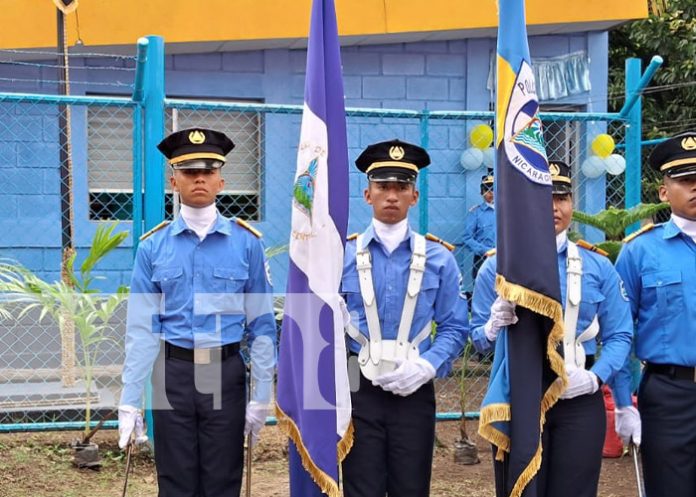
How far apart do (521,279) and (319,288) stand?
87 centimetres

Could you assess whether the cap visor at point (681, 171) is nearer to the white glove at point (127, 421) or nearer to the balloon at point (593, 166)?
the white glove at point (127, 421)

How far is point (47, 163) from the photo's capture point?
9227 millimetres

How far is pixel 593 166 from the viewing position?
891 centimetres

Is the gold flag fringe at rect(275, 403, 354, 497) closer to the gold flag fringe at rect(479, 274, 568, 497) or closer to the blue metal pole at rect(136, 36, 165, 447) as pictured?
the gold flag fringe at rect(479, 274, 568, 497)

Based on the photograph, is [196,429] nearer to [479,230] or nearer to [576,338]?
[576,338]

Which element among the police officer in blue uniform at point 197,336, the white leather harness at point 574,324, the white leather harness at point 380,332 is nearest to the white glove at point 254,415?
the police officer in blue uniform at point 197,336

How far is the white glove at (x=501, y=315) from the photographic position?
4.20 m

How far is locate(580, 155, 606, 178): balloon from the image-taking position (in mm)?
8875

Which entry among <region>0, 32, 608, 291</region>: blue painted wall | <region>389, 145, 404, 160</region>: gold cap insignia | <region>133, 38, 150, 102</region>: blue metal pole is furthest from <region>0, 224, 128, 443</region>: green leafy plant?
<region>389, 145, 404, 160</region>: gold cap insignia

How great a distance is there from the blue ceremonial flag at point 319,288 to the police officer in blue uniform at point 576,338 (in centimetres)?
71

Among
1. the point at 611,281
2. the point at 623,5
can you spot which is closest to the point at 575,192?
the point at 623,5

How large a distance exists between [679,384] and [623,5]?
724cm

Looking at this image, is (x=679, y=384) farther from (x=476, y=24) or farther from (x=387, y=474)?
(x=476, y=24)

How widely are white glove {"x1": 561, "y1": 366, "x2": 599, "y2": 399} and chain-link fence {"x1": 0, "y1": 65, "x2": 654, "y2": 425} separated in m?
3.48
